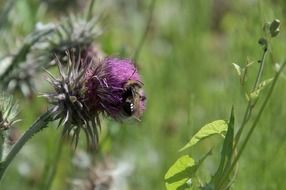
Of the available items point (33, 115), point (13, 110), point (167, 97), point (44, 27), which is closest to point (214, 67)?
point (167, 97)

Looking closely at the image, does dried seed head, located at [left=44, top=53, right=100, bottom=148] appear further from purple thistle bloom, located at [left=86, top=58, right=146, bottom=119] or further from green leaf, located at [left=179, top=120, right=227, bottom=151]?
green leaf, located at [left=179, top=120, right=227, bottom=151]

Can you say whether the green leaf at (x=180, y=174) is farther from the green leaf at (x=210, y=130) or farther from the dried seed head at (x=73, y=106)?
the dried seed head at (x=73, y=106)

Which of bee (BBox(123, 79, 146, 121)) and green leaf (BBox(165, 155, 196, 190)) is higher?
bee (BBox(123, 79, 146, 121))

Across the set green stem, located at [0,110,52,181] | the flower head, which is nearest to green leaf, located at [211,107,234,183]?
green stem, located at [0,110,52,181]

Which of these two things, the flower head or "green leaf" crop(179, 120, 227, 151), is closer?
"green leaf" crop(179, 120, 227, 151)

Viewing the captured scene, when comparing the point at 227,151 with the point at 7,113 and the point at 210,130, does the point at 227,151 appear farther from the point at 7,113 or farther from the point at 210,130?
the point at 7,113

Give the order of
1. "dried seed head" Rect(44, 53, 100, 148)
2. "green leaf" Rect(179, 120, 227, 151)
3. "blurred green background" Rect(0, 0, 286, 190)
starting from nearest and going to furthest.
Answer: "green leaf" Rect(179, 120, 227, 151) < "dried seed head" Rect(44, 53, 100, 148) < "blurred green background" Rect(0, 0, 286, 190)

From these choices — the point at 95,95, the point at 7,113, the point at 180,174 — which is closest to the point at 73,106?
the point at 95,95

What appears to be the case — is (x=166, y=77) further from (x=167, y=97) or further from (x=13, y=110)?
(x=13, y=110)
